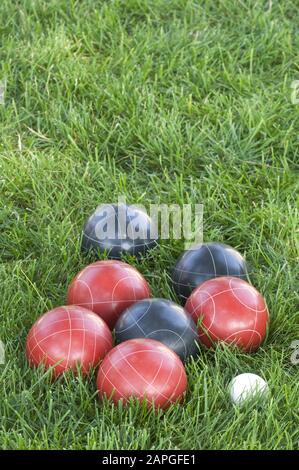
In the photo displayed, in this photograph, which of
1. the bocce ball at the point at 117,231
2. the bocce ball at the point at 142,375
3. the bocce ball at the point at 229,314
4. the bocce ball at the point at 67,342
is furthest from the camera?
the bocce ball at the point at 117,231

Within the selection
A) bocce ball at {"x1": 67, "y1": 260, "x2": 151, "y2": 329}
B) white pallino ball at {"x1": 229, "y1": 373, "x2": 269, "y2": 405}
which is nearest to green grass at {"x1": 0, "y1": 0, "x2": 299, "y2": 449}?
white pallino ball at {"x1": 229, "y1": 373, "x2": 269, "y2": 405}

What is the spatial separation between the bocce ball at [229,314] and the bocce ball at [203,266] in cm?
15

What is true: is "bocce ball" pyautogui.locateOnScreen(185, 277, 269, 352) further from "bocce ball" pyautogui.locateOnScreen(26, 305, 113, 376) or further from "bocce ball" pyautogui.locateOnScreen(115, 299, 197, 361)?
"bocce ball" pyautogui.locateOnScreen(26, 305, 113, 376)

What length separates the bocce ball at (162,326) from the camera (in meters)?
3.04

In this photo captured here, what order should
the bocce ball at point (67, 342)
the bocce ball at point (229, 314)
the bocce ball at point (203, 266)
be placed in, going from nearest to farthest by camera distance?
the bocce ball at point (67, 342) < the bocce ball at point (229, 314) < the bocce ball at point (203, 266)

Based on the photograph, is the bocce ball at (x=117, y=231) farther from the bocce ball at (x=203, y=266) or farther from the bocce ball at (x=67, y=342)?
the bocce ball at (x=67, y=342)

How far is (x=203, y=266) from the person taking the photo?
3367mm

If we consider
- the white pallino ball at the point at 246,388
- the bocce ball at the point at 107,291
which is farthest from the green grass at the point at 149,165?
the bocce ball at the point at 107,291

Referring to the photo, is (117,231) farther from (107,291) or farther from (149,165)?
(149,165)

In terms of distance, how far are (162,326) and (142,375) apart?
10.6 inches

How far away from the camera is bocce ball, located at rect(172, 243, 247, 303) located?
3365 mm

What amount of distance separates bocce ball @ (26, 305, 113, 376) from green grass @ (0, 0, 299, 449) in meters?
0.07
